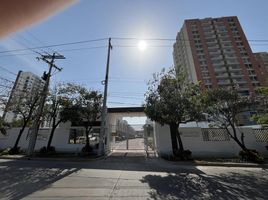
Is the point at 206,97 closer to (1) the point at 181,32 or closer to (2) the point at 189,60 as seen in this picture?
(2) the point at 189,60

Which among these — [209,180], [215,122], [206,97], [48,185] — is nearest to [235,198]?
[209,180]

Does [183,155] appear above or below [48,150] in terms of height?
below

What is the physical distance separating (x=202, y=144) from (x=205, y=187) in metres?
8.86

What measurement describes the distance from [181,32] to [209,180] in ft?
209

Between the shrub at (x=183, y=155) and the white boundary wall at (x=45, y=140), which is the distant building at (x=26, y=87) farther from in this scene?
the shrub at (x=183, y=155)

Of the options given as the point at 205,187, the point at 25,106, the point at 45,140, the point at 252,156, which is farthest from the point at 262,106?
the point at 25,106

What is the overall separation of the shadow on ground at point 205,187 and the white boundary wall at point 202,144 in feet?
21.4

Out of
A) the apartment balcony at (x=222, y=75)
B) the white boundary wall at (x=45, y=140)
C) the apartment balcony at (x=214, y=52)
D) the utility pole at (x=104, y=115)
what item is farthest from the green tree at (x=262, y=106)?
the apartment balcony at (x=214, y=52)

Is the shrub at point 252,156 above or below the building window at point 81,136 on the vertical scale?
below

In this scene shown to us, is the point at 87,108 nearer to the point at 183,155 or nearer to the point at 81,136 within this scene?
the point at 81,136

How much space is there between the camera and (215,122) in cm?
1371

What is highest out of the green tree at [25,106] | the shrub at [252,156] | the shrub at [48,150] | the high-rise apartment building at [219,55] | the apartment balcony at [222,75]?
the high-rise apartment building at [219,55]

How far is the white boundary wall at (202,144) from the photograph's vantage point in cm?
1397

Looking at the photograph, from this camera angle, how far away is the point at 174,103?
1118 cm
